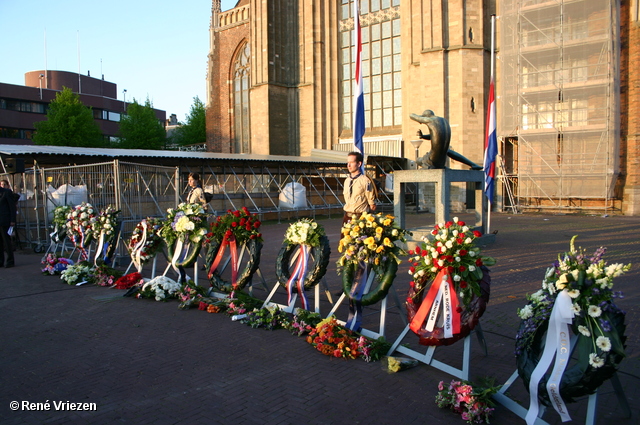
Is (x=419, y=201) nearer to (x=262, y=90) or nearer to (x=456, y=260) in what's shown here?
(x=262, y=90)

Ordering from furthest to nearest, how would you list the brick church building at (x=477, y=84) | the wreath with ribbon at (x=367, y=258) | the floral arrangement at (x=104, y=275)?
1. the brick church building at (x=477, y=84)
2. the floral arrangement at (x=104, y=275)
3. the wreath with ribbon at (x=367, y=258)

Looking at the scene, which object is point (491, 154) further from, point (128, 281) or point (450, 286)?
point (450, 286)

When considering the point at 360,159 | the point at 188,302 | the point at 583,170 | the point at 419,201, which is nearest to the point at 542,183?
the point at 583,170

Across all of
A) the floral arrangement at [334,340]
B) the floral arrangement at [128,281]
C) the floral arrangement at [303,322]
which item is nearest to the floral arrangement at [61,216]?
the floral arrangement at [128,281]

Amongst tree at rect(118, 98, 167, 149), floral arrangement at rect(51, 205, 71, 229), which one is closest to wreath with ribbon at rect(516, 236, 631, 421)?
floral arrangement at rect(51, 205, 71, 229)

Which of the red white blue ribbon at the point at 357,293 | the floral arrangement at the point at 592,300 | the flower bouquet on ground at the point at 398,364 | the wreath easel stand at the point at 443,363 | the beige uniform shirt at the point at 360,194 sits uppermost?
the beige uniform shirt at the point at 360,194

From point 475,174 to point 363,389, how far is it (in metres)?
10.0

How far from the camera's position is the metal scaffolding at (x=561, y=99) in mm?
21859

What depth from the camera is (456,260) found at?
169 inches

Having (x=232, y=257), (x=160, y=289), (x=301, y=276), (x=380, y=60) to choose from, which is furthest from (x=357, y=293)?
(x=380, y=60)

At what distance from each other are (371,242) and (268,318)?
183 cm

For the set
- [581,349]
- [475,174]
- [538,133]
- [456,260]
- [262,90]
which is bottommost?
[581,349]

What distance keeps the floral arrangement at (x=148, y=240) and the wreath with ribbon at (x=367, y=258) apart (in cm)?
470

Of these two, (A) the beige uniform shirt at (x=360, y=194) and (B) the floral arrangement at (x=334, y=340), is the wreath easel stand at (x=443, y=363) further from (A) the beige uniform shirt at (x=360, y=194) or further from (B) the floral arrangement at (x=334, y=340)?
(A) the beige uniform shirt at (x=360, y=194)
